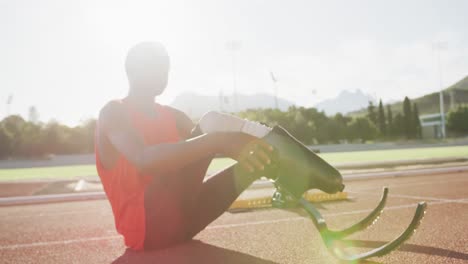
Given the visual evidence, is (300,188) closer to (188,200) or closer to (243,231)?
(188,200)

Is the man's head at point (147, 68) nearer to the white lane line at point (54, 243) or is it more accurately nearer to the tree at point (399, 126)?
the white lane line at point (54, 243)

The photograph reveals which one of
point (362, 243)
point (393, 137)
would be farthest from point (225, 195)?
point (393, 137)

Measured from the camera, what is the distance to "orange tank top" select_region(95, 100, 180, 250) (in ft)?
9.16

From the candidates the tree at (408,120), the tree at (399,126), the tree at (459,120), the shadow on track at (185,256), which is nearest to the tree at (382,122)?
the tree at (399,126)

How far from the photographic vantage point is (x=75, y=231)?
17.5 feet

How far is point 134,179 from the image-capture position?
110 inches

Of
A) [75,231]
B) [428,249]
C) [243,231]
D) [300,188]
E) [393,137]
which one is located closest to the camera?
[300,188]

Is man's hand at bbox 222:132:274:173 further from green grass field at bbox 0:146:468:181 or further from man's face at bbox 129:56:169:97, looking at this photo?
green grass field at bbox 0:146:468:181

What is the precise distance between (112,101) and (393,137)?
108025 mm

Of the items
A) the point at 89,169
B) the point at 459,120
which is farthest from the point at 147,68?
the point at 459,120

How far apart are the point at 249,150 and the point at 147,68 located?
3.08 ft

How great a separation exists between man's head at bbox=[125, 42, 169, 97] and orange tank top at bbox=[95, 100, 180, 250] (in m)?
0.19

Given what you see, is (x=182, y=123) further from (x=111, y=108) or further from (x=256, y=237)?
(x=256, y=237)

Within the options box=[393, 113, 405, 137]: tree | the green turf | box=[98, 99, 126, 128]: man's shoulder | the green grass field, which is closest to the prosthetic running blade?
box=[98, 99, 126, 128]: man's shoulder
